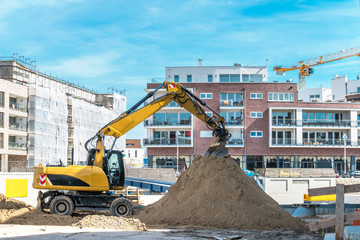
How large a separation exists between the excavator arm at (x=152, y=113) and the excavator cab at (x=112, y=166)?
15 cm

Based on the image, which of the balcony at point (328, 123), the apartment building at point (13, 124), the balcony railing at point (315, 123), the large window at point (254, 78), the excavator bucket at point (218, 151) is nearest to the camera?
the excavator bucket at point (218, 151)

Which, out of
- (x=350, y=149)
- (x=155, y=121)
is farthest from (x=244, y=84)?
(x=350, y=149)

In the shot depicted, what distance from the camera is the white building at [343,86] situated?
101000 millimetres

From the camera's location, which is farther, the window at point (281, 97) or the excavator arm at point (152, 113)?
the window at point (281, 97)

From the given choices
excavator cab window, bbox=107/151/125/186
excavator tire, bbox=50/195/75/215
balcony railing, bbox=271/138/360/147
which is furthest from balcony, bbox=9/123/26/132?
excavator cab window, bbox=107/151/125/186

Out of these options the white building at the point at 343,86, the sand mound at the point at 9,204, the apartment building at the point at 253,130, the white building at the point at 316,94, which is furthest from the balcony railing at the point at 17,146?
the white building at the point at 343,86

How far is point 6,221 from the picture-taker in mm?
19469

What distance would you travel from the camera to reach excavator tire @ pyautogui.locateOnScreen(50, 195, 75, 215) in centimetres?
2147

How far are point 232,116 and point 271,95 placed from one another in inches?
227

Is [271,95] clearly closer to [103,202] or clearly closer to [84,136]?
[84,136]

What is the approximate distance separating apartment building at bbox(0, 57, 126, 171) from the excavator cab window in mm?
35306

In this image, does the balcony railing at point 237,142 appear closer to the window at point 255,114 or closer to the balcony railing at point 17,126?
the window at point 255,114

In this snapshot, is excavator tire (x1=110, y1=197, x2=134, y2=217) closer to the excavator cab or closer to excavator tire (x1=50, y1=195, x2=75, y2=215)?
the excavator cab

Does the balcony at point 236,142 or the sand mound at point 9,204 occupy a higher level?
the balcony at point 236,142
